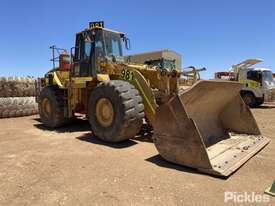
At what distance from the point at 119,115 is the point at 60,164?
1521mm

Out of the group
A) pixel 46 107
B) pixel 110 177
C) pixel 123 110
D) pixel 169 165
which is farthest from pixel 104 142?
pixel 46 107

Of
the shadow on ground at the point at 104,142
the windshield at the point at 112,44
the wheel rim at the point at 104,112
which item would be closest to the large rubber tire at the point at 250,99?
the windshield at the point at 112,44

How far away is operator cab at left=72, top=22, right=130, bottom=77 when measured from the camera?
7070mm

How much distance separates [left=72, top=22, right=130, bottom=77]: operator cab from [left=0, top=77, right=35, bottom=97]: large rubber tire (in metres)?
4.97

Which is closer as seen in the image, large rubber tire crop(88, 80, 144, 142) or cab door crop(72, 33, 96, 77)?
large rubber tire crop(88, 80, 144, 142)

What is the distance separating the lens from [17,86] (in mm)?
11523

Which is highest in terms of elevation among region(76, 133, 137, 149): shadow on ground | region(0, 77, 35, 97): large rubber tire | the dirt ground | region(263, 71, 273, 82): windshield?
region(263, 71, 273, 82): windshield

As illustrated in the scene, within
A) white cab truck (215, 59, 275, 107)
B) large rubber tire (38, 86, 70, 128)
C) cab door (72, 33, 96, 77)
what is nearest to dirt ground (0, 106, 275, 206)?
large rubber tire (38, 86, 70, 128)

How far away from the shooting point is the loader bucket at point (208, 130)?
4.04 meters

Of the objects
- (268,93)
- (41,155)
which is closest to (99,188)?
(41,155)

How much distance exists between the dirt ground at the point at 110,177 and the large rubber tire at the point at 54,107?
203 centimetres

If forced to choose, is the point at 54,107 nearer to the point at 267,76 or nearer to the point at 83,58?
the point at 83,58

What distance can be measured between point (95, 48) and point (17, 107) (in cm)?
550

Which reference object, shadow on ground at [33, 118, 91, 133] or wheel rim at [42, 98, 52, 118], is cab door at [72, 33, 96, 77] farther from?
shadow on ground at [33, 118, 91, 133]
